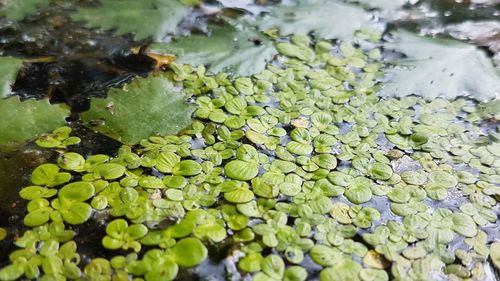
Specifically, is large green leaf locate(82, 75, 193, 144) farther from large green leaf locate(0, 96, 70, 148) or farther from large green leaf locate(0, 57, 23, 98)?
large green leaf locate(0, 57, 23, 98)

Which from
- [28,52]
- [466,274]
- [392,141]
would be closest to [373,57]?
[392,141]

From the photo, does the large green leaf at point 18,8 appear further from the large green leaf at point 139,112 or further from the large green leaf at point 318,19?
the large green leaf at point 318,19

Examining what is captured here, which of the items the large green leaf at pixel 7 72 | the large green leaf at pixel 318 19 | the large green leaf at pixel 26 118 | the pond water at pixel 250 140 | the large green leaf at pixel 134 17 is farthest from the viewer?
the large green leaf at pixel 318 19

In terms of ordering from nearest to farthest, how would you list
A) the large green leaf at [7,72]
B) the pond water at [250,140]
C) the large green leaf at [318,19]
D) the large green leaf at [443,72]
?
the pond water at [250,140] < the large green leaf at [7,72] < the large green leaf at [443,72] < the large green leaf at [318,19]

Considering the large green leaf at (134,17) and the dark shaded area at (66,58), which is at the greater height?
the large green leaf at (134,17)

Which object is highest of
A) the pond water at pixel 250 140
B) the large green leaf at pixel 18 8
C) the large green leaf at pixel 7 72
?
the large green leaf at pixel 18 8

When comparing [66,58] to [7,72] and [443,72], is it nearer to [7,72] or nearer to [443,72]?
[7,72]

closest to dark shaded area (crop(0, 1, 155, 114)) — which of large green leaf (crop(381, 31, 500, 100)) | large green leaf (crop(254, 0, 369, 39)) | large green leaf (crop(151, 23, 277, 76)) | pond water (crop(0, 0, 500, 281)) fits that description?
pond water (crop(0, 0, 500, 281))

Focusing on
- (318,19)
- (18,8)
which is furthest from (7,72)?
(318,19)

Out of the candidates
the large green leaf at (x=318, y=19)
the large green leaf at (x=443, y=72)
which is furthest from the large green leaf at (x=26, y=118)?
the large green leaf at (x=443, y=72)
